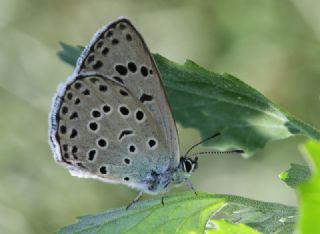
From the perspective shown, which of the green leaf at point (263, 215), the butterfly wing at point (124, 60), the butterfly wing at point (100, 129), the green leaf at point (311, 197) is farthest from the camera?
the butterfly wing at point (100, 129)

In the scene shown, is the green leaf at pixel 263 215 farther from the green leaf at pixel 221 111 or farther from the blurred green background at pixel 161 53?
the blurred green background at pixel 161 53

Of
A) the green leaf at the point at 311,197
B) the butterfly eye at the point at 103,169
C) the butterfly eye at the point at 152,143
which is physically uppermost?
the butterfly eye at the point at 152,143

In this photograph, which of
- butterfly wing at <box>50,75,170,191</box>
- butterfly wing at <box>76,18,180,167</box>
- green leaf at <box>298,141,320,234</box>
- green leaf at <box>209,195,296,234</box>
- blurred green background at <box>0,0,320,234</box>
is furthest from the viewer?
blurred green background at <box>0,0,320,234</box>

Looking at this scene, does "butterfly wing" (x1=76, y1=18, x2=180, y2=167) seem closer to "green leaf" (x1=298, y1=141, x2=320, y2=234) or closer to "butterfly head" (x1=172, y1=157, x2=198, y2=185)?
"butterfly head" (x1=172, y1=157, x2=198, y2=185)

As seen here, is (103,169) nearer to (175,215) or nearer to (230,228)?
(175,215)

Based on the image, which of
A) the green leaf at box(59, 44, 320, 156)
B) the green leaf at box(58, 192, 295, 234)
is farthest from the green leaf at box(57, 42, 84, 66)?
the green leaf at box(58, 192, 295, 234)

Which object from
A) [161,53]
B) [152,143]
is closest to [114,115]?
[152,143]

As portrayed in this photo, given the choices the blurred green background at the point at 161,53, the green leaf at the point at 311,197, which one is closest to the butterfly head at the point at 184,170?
the green leaf at the point at 311,197
